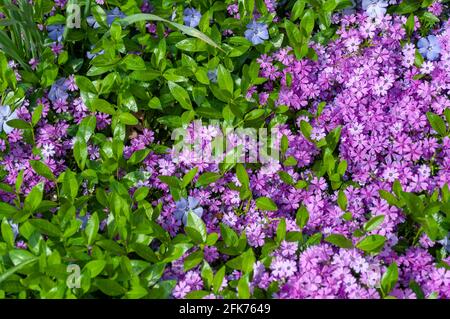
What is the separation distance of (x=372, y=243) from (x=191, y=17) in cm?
132

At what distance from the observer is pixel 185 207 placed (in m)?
2.54

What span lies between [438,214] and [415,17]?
1004 mm

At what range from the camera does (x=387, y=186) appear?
2570mm

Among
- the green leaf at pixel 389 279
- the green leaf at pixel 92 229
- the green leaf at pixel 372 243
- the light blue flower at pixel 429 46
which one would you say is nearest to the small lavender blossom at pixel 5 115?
the green leaf at pixel 92 229

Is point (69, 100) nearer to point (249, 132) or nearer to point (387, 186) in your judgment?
point (249, 132)

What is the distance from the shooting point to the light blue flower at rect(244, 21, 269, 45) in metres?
2.92

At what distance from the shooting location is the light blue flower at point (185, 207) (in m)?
2.51

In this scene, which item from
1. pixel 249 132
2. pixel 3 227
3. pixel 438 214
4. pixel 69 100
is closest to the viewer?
pixel 3 227

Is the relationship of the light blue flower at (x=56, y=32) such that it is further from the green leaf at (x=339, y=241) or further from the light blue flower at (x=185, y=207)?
the green leaf at (x=339, y=241)

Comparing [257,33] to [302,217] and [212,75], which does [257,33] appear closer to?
[212,75]

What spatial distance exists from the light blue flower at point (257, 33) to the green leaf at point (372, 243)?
106cm

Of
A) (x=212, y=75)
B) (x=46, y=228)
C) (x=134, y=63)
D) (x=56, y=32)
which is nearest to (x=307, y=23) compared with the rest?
(x=212, y=75)
